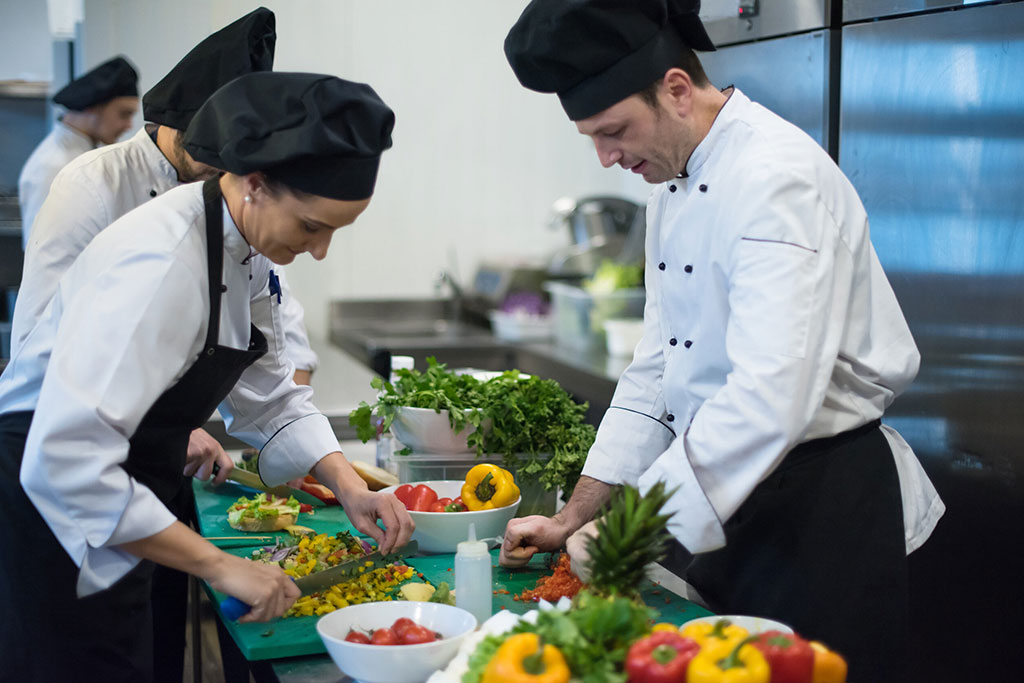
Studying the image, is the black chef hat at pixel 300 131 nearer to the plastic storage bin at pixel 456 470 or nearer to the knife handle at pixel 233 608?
the knife handle at pixel 233 608

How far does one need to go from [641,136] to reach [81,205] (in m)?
1.33

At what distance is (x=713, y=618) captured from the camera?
4.90 ft

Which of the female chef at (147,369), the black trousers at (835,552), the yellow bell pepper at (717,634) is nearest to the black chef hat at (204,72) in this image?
the female chef at (147,369)

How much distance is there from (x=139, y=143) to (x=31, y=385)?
0.90 metres

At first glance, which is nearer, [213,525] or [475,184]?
[213,525]

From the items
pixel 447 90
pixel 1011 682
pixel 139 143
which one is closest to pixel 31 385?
pixel 139 143

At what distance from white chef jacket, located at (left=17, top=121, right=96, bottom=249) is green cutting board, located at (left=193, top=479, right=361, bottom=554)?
2.49 metres

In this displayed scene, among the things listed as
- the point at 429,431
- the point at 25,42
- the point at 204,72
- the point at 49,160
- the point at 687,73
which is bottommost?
the point at 429,431

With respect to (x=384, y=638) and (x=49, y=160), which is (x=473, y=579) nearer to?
(x=384, y=638)

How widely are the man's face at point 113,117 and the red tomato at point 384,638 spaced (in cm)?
367

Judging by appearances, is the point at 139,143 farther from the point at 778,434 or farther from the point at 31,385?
the point at 778,434

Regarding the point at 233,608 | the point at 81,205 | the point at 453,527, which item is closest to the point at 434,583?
the point at 453,527

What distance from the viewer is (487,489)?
2137 millimetres

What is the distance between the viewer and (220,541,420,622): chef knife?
Answer: 163 cm
